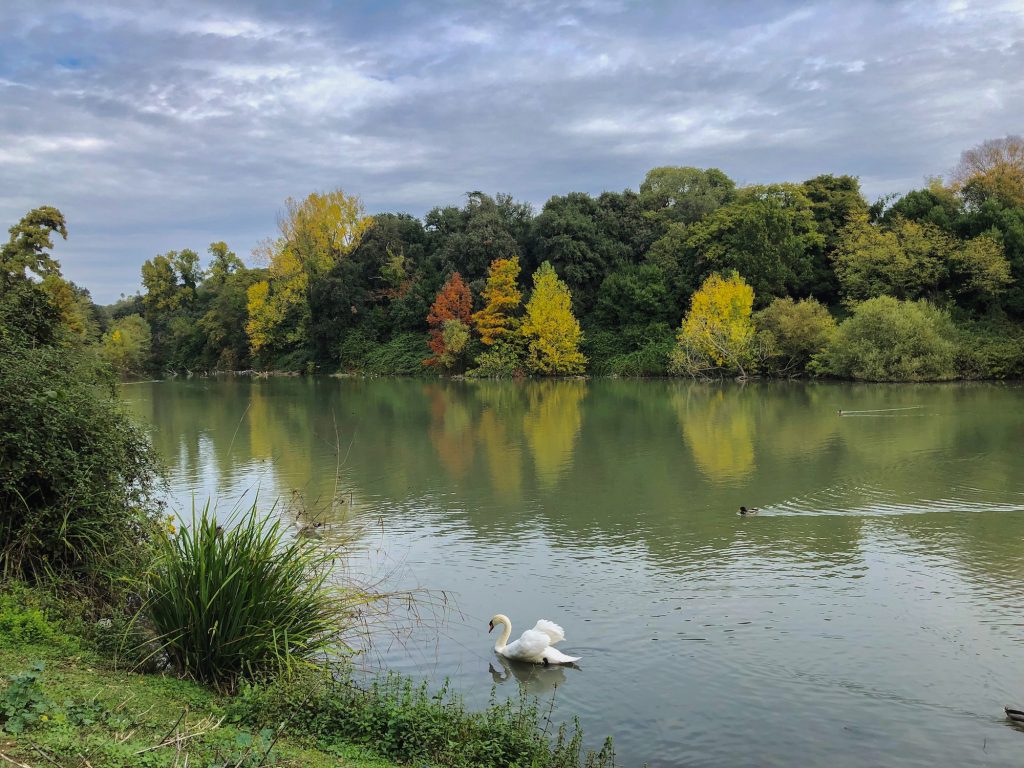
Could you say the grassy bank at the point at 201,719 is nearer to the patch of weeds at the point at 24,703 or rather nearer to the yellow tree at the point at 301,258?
the patch of weeds at the point at 24,703

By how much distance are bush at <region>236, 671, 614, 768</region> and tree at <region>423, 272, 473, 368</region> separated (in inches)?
1747

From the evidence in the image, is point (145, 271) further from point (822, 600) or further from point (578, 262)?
point (822, 600)

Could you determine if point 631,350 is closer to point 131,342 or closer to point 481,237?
point 481,237

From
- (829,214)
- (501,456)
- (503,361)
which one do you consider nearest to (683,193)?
(829,214)

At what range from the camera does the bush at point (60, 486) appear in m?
6.33

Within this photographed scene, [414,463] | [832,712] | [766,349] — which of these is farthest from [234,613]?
[766,349]

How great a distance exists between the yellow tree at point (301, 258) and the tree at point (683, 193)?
2134 centimetres

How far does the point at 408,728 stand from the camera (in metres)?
4.97

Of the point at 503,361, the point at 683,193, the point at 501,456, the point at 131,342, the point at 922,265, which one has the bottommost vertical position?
the point at 501,456

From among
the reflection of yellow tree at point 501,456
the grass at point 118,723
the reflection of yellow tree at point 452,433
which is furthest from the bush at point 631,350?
the grass at point 118,723

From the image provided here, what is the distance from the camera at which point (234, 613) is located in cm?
548

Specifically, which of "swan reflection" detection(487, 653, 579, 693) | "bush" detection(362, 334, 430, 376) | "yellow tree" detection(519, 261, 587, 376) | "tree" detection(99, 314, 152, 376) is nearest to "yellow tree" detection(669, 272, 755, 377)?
"yellow tree" detection(519, 261, 587, 376)

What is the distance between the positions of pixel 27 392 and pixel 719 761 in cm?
614

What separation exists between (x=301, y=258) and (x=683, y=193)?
29119 mm
